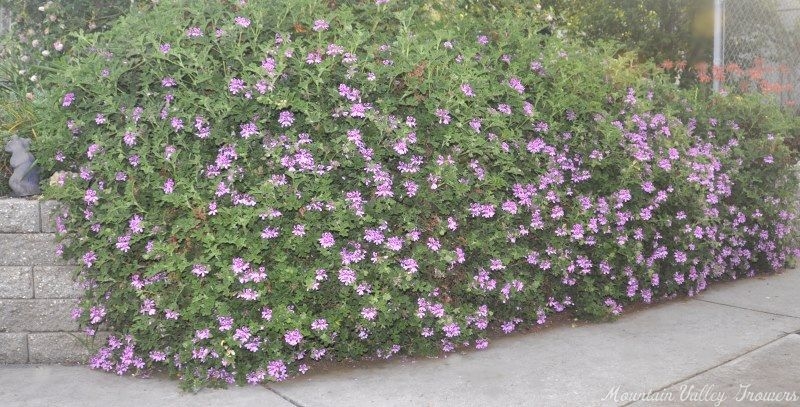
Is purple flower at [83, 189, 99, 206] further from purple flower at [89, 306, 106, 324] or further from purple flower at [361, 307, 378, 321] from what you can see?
purple flower at [361, 307, 378, 321]

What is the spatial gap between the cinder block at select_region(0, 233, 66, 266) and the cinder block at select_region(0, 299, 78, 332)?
0.63 ft

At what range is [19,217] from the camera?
388cm

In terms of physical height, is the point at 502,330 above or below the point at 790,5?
below

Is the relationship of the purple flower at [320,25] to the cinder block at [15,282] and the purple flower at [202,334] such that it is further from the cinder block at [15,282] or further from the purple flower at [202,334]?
the cinder block at [15,282]

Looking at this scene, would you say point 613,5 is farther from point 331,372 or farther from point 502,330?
point 331,372

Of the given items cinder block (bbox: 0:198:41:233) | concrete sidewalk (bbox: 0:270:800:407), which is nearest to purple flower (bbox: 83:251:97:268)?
cinder block (bbox: 0:198:41:233)

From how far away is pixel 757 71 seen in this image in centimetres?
822

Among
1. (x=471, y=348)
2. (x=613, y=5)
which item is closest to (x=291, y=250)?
(x=471, y=348)

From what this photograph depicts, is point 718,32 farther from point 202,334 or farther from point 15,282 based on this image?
point 15,282

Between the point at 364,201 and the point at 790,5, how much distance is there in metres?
7.45

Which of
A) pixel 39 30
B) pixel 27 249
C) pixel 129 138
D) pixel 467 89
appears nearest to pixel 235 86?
pixel 129 138

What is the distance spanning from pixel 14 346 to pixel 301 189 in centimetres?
166

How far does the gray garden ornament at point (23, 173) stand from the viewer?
4070 millimetres

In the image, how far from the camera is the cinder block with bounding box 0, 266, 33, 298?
389 centimetres
